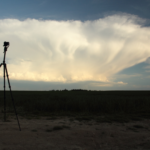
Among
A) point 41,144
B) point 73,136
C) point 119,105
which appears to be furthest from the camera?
point 119,105

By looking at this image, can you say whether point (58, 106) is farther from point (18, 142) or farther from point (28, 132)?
point (18, 142)

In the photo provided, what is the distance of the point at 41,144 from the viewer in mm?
4875

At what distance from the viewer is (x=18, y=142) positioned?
498cm

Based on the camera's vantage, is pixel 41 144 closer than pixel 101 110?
Yes

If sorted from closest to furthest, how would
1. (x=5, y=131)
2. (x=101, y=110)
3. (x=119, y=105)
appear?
(x=5, y=131) → (x=101, y=110) → (x=119, y=105)

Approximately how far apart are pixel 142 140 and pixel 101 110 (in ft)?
22.8

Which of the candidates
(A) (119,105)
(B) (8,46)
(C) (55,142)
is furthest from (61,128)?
(A) (119,105)

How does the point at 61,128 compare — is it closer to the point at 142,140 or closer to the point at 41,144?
the point at 41,144

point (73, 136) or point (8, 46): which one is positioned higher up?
point (8, 46)

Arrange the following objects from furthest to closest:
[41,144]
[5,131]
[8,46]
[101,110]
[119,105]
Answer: [119,105], [101,110], [8,46], [5,131], [41,144]

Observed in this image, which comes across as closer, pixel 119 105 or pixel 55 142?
pixel 55 142

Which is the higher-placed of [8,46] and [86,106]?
[8,46]

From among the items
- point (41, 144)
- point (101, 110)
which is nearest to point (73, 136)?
point (41, 144)

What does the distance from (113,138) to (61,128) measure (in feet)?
8.18
